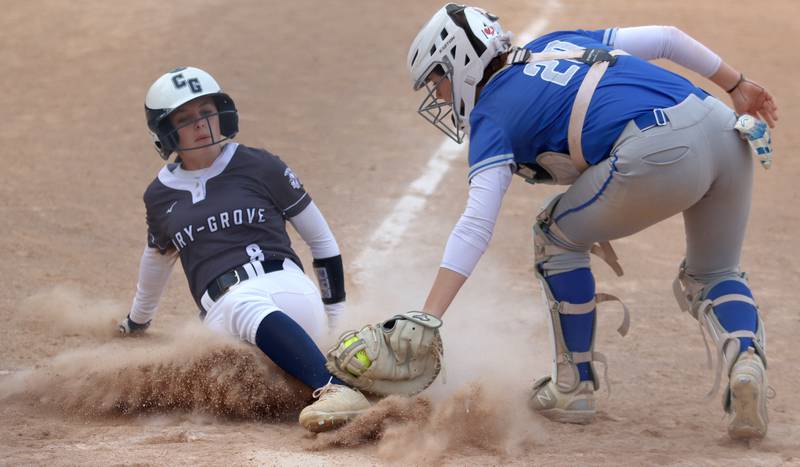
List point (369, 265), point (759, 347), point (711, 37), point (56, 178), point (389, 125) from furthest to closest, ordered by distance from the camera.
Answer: point (711, 37)
point (389, 125)
point (56, 178)
point (369, 265)
point (759, 347)

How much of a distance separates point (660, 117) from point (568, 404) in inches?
50.7

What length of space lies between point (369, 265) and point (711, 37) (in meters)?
7.93

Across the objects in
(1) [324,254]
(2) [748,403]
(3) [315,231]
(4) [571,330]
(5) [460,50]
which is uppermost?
(5) [460,50]

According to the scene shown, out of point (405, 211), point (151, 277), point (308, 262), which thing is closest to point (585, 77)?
point (151, 277)

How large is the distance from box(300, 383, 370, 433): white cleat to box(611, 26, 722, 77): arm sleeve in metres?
1.97

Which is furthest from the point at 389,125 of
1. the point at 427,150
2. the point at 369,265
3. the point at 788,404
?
the point at 788,404

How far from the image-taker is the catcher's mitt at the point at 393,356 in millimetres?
4078

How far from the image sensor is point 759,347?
14.1 feet

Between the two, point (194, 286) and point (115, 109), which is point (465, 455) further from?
point (115, 109)

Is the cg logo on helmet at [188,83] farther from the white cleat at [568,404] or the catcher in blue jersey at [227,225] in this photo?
the white cleat at [568,404]

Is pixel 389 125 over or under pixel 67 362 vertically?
over

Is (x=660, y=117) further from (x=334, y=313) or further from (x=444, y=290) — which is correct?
(x=334, y=313)

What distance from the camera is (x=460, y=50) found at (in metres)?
4.44

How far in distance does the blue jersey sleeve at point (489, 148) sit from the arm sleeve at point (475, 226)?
0.12 ft
